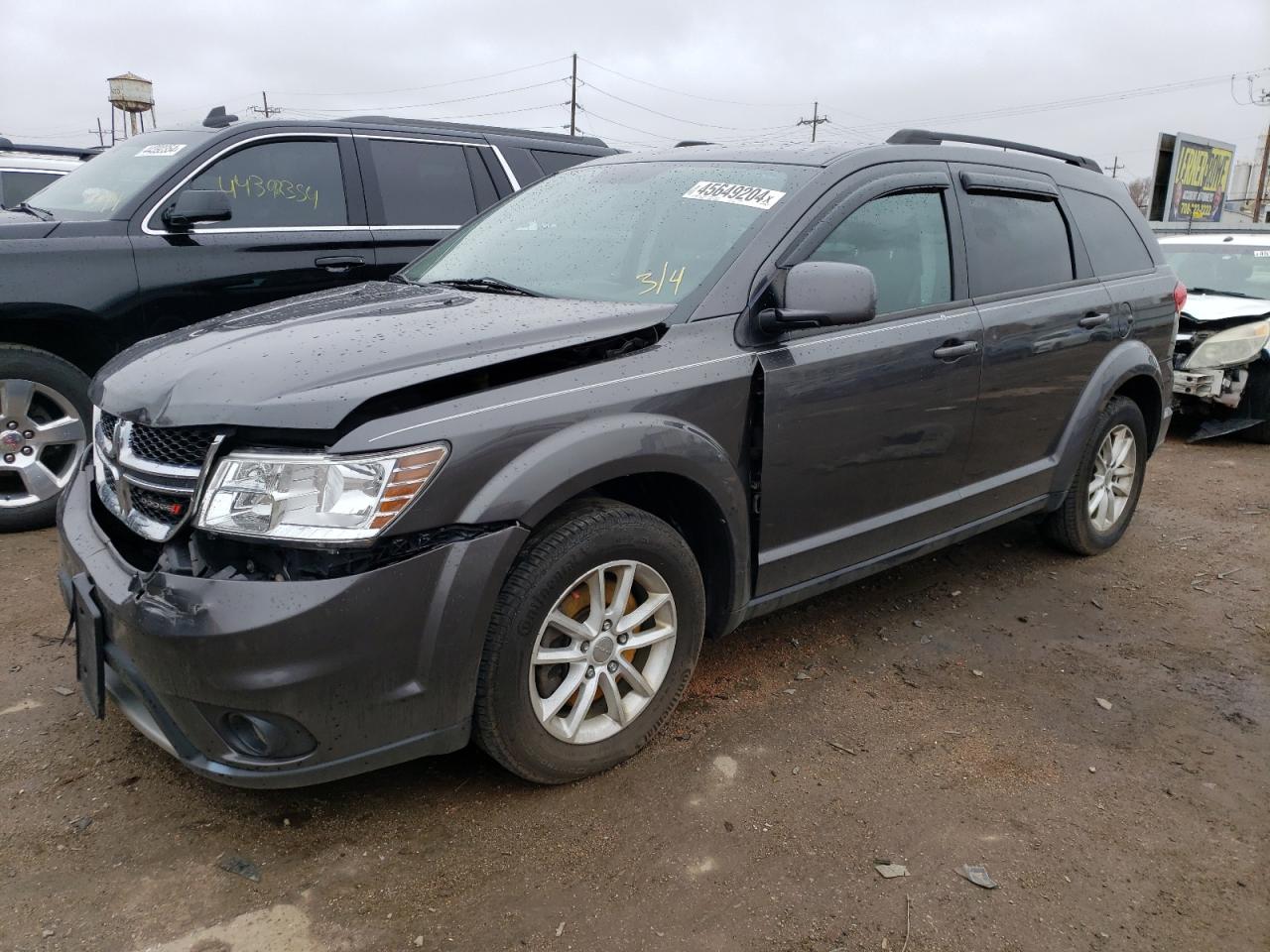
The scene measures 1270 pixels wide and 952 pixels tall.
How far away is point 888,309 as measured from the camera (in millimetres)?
3209

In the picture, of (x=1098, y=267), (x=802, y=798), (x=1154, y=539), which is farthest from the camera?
(x=1154, y=539)

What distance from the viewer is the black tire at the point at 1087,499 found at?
4.25 meters

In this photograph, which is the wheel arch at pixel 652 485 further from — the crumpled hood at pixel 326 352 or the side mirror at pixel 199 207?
the side mirror at pixel 199 207

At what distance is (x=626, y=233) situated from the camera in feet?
10.2

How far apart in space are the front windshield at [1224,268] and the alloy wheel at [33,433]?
802 cm

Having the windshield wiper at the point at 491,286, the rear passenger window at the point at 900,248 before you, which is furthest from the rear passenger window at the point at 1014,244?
the windshield wiper at the point at 491,286

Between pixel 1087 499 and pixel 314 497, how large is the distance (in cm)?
368

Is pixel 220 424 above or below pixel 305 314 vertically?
below

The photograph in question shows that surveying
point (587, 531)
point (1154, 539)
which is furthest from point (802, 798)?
point (1154, 539)

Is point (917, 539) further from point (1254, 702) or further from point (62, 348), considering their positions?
point (62, 348)

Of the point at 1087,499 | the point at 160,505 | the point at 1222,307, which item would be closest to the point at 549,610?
the point at 160,505

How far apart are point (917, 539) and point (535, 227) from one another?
1.83m

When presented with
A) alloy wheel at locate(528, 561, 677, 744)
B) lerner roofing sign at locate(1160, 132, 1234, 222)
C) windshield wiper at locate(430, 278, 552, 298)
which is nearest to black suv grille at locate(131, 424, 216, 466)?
alloy wheel at locate(528, 561, 677, 744)

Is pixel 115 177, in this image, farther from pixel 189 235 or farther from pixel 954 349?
pixel 954 349
